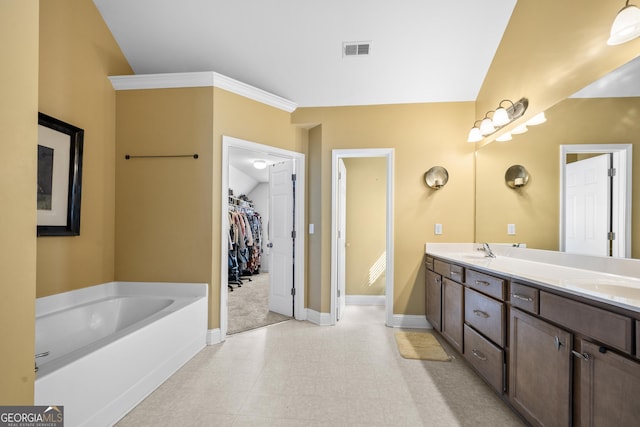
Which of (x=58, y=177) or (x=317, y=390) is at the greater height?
(x=58, y=177)

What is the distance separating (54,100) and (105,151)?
58cm

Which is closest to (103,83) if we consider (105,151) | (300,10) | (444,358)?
(105,151)

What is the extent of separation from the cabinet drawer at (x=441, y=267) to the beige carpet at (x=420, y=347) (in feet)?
2.36

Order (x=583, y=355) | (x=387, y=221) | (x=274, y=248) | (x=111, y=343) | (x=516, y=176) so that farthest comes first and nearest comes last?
1. (x=274, y=248)
2. (x=387, y=221)
3. (x=516, y=176)
4. (x=111, y=343)
5. (x=583, y=355)

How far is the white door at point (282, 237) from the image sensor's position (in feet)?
11.5

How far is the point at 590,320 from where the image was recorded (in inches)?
45.4

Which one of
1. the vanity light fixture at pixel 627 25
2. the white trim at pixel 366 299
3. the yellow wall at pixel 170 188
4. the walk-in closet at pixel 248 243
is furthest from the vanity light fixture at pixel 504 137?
the walk-in closet at pixel 248 243

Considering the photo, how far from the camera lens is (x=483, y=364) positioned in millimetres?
1941

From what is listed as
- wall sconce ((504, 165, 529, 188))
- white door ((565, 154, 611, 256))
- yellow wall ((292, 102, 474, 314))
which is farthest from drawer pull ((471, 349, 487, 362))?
wall sconce ((504, 165, 529, 188))

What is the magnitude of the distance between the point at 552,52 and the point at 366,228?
2797 millimetres

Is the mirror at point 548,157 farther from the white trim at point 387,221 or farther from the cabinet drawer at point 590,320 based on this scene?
the white trim at point 387,221

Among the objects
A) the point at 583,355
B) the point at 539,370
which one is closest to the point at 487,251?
the point at 539,370

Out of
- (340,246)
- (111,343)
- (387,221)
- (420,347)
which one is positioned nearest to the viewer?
(111,343)

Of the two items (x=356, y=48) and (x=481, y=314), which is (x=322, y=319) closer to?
(x=481, y=314)
